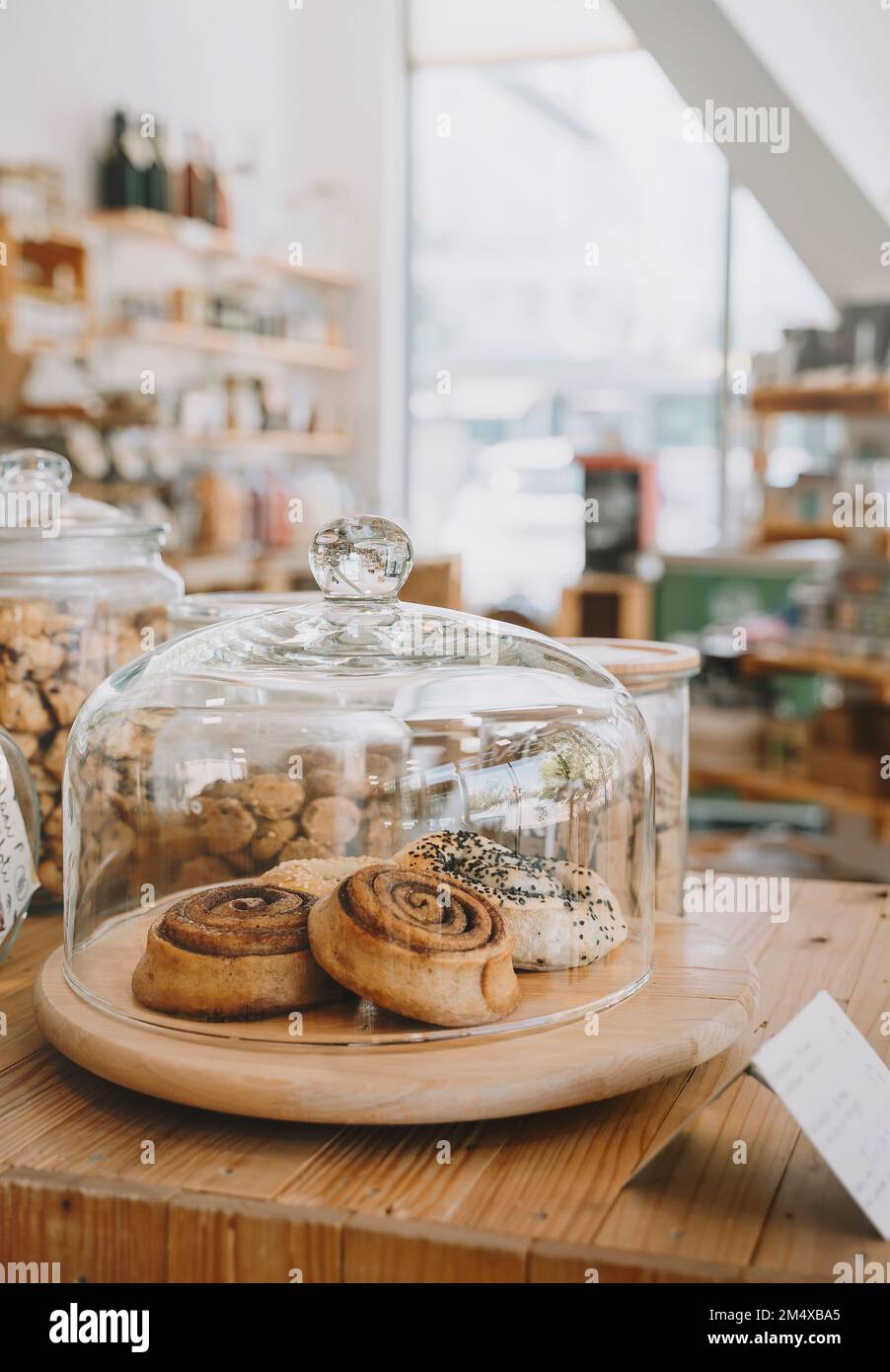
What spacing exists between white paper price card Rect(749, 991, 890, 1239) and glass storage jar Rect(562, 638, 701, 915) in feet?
1.33

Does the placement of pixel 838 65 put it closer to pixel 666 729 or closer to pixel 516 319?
pixel 516 319

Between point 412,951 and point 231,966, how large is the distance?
0.38 feet

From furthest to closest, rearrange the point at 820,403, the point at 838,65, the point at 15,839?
1. the point at 820,403
2. the point at 838,65
3. the point at 15,839

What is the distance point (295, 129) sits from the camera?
658cm

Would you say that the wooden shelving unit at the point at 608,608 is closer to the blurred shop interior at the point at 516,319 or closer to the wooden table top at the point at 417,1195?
the blurred shop interior at the point at 516,319

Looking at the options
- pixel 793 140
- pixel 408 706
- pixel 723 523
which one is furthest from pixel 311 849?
pixel 723 523

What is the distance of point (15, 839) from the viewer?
1.09 metres

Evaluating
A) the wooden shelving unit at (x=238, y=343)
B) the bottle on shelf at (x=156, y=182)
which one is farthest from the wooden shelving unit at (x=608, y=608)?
the bottle on shelf at (x=156, y=182)

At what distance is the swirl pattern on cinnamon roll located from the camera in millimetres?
858

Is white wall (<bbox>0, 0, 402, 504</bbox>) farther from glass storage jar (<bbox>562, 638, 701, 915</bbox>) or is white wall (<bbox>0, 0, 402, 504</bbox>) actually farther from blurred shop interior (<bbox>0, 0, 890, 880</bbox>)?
glass storage jar (<bbox>562, 638, 701, 915</bbox>)

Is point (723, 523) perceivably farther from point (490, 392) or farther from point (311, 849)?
point (311, 849)

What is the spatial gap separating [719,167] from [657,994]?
20.0ft

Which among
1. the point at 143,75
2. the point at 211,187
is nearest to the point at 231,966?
the point at 211,187

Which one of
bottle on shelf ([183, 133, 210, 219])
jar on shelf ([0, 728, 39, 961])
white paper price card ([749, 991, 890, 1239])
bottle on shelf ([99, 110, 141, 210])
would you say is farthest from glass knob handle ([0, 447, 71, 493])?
bottle on shelf ([183, 133, 210, 219])
